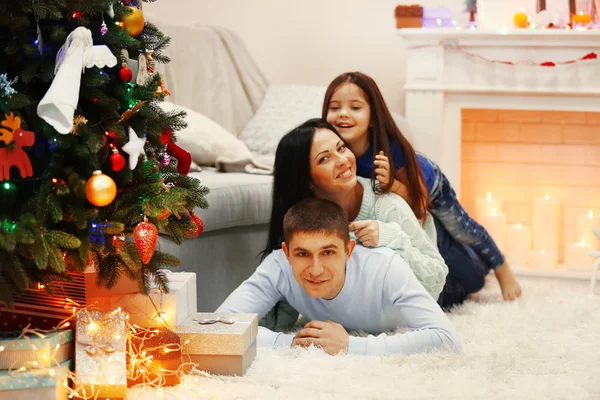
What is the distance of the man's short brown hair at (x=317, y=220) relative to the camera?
1.90 meters

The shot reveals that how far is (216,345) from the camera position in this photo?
5.45 ft

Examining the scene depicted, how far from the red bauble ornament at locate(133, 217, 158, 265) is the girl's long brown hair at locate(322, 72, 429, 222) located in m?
1.04

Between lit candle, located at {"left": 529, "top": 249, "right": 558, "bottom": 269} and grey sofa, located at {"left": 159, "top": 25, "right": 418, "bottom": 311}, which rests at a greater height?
grey sofa, located at {"left": 159, "top": 25, "right": 418, "bottom": 311}

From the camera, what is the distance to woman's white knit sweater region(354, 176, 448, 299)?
83.9 inches

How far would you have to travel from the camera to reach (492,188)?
11.9ft

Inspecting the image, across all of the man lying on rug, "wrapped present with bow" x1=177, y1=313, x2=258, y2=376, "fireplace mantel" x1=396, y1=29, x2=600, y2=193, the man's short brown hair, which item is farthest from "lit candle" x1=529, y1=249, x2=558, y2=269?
"wrapped present with bow" x1=177, y1=313, x2=258, y2=376

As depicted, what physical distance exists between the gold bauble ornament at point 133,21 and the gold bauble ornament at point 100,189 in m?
0.32

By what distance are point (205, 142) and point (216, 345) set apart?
3.96 ft

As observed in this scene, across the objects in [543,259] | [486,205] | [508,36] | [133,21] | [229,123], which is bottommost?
[543,259]

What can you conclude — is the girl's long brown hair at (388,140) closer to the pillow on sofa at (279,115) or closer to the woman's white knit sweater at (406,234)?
the woman's white knit sweater at (406,234)

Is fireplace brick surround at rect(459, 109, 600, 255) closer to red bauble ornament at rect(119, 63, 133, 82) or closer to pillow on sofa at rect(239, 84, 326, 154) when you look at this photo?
pillow on sofa at rect(239, 84, 326, 154)

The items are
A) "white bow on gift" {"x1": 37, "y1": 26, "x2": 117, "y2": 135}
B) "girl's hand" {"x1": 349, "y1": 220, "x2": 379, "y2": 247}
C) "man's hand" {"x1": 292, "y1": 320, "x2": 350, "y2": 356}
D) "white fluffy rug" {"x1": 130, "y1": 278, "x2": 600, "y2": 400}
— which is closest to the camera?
"white bow on gift" {"x1": 37, "y1": 26, "x2": 117, "y2": 135}

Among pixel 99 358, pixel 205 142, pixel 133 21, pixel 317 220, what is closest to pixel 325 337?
pixel 317 220

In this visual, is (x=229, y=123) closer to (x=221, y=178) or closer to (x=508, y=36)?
(x=221, y=178)
